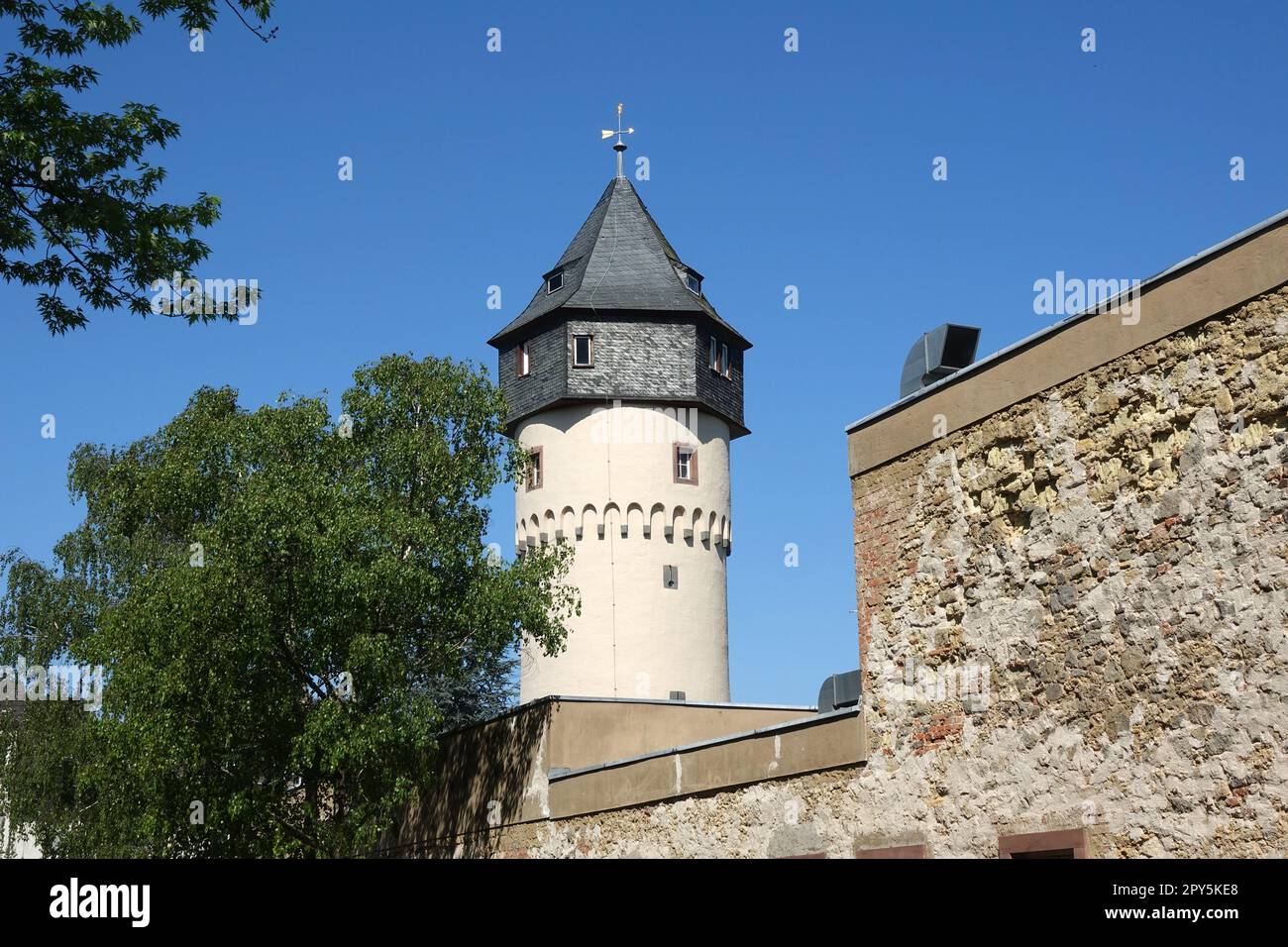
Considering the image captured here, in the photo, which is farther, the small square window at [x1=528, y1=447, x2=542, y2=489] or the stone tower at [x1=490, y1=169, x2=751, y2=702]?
the small square window at [x1=528, y1=447, x2=542, y2=489]

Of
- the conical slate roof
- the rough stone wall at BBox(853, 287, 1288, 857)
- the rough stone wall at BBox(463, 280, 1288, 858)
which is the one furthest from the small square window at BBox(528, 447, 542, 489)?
Answer: the rough stone wall at BBox(853, 287, 1288, 857)

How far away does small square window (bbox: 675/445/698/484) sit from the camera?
33.5 meters

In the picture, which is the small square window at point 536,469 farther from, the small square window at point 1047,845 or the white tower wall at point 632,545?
Result: the small square window at point 1047,845

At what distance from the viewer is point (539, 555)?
72.4 ft

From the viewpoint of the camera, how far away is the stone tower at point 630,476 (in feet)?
105

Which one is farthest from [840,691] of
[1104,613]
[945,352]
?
[1104,613]

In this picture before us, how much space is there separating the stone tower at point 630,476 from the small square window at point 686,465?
0.03 meters

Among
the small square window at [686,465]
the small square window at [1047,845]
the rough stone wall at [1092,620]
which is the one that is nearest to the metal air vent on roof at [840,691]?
the rough stone wall at [1092,620]

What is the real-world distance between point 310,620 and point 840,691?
8811 mm

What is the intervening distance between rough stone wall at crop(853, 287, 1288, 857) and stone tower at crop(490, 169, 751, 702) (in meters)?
19.7

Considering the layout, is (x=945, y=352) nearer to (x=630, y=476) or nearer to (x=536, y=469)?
(x=630, y=476)

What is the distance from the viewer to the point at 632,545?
32.8 metres

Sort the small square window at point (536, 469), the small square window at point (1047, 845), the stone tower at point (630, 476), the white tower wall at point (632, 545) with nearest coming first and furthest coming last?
1. the small square window at point (1047, 845)
2. the white tower wall at point (632, 545)
3. the stone tower at point (630, 476)
4. the small square window at point (536, 469)

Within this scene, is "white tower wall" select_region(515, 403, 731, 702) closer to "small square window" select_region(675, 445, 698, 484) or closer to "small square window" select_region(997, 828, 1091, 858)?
"small square window" select_region(675, 445, 698, 484)
